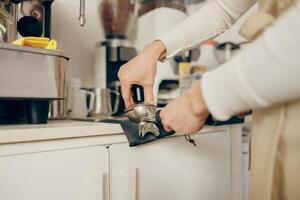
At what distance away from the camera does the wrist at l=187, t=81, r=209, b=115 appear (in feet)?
1.40

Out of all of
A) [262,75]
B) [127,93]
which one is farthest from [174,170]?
[262,75]

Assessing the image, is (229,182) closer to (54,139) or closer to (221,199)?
(221,199)

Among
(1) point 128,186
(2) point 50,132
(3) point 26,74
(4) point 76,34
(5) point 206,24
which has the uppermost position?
(4) point 76,34

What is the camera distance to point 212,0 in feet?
2.17

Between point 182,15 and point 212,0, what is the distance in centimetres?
53

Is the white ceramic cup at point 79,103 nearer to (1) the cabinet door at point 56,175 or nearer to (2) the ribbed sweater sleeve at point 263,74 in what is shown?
(1) the cabinet door at point 56,175

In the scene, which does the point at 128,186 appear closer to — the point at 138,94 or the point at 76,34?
the point at 138,94

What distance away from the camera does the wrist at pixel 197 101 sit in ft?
→ 1.40

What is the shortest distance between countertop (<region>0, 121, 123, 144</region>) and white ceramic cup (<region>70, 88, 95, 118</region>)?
1.08 feet

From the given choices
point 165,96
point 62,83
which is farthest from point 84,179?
point 165,96

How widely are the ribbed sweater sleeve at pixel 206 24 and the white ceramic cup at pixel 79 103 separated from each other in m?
0.41

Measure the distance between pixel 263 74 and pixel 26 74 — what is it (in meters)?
0.46

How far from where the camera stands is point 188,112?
0.45 metres

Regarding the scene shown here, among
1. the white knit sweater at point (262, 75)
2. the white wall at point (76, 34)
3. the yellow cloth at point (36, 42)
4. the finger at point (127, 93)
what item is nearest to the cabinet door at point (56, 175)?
the finger at point (127, 93)
